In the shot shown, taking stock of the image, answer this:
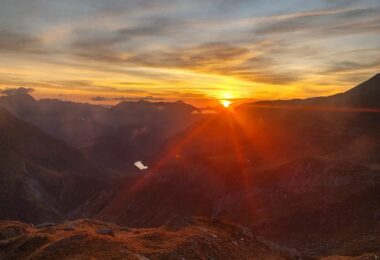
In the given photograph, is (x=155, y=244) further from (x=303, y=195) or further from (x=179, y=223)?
(x=303, y=195)

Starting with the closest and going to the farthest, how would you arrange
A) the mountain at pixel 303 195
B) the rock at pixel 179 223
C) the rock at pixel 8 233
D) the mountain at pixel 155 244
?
the mountain at pixel 155 244, the rock at pixel 8 233, the rock at pixel 179 223, the mountain at pixel 303 195

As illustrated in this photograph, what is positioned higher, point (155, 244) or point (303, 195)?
point (155, 244)

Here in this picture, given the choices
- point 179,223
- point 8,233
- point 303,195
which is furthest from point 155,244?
point 303,195

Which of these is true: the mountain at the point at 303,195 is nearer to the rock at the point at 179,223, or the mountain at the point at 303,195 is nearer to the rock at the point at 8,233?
the rock at the point at 179,223

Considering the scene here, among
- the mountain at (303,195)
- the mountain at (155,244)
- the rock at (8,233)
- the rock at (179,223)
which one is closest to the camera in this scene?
the mountain at (155,244)

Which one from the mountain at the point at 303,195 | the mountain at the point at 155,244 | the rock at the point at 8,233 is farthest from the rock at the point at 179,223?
the mountain at the point at 303,195

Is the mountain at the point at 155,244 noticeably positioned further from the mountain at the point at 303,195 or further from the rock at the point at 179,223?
the mountain at the point at 303,195

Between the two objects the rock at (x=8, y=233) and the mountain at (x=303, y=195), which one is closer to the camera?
the rock at (x=8, y=233)

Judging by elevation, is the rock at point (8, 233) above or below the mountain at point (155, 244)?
below

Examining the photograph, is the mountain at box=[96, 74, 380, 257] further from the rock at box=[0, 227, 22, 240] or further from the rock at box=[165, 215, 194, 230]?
the rock at box=[0, 227, 22, 240]
